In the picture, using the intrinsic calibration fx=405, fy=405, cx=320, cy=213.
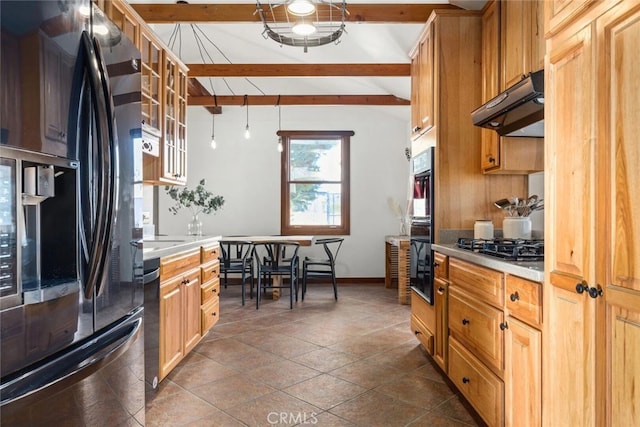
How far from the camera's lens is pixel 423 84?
126 inches

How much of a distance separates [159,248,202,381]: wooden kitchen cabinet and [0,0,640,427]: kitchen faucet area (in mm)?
21

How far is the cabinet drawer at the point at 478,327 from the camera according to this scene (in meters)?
1.83

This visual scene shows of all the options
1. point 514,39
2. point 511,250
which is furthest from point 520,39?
point 511,250

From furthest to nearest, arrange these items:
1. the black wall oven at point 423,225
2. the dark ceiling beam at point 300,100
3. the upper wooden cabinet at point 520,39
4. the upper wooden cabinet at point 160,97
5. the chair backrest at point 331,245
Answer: the dark ceiling beam at point 300,100 < the chair backrest at point 331,245 < the black wall oven at point 423,225 < the upper wooden cabinet at point 160,97 < the upper wooden cabinet at point 520,39

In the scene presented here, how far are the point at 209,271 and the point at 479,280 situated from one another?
2090 mm

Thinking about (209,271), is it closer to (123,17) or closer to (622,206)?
(123,17)

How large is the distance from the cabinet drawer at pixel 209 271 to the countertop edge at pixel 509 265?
1854 mm

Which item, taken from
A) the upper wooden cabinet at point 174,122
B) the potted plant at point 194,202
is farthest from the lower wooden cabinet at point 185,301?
the potted plant at point 194,202

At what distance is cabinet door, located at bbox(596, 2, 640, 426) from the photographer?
1062mm

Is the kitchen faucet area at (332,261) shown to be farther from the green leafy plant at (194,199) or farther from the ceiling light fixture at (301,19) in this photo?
the green leafy plant at (194,199)

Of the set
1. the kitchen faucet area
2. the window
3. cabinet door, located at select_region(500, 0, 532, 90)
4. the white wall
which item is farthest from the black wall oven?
the window

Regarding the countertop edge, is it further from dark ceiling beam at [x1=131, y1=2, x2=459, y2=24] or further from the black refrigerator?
dark ceiling beam at [x1=131, y1=2, x2=459, y2=24]

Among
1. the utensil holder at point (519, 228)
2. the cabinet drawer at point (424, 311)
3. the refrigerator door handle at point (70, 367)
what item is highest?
the utensil holder at point (519, 228)

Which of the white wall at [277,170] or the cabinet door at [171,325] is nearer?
the cabinet door at [171,325]
